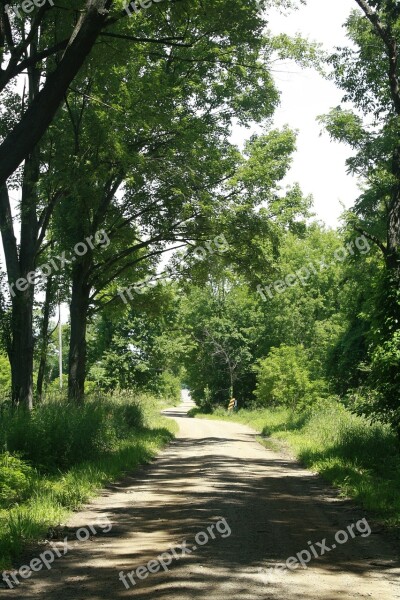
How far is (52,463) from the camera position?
13.0m

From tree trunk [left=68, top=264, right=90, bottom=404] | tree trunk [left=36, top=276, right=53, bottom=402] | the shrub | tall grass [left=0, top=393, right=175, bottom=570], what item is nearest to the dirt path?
tall grass [left=0, top=393, right=175, bottom=570]

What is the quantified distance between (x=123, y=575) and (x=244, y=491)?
18.8 ft

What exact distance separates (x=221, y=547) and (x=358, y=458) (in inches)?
316

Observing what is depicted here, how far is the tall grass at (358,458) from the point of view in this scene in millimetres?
10352

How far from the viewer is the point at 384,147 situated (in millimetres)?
19688

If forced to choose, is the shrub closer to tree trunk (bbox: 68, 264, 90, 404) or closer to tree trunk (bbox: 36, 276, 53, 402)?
tree trunk (bbox: 36, 276, 53, 402)

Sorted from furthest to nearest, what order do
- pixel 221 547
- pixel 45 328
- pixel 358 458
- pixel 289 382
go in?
pixel 289 382
pixel 45 328
pixel 358 458
pixel 221 547

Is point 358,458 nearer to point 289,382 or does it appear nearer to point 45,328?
point 45,328

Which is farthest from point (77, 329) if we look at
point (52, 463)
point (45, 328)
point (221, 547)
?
point (221, 547)

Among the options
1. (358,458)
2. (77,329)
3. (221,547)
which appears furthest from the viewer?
(77,329)

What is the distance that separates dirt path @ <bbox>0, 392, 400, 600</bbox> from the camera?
5.84 metres

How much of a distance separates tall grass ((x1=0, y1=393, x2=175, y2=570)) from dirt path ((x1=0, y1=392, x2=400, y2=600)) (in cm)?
43

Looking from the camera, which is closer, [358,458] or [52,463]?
[52,463]

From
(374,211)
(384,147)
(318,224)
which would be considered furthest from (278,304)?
(384,147)
